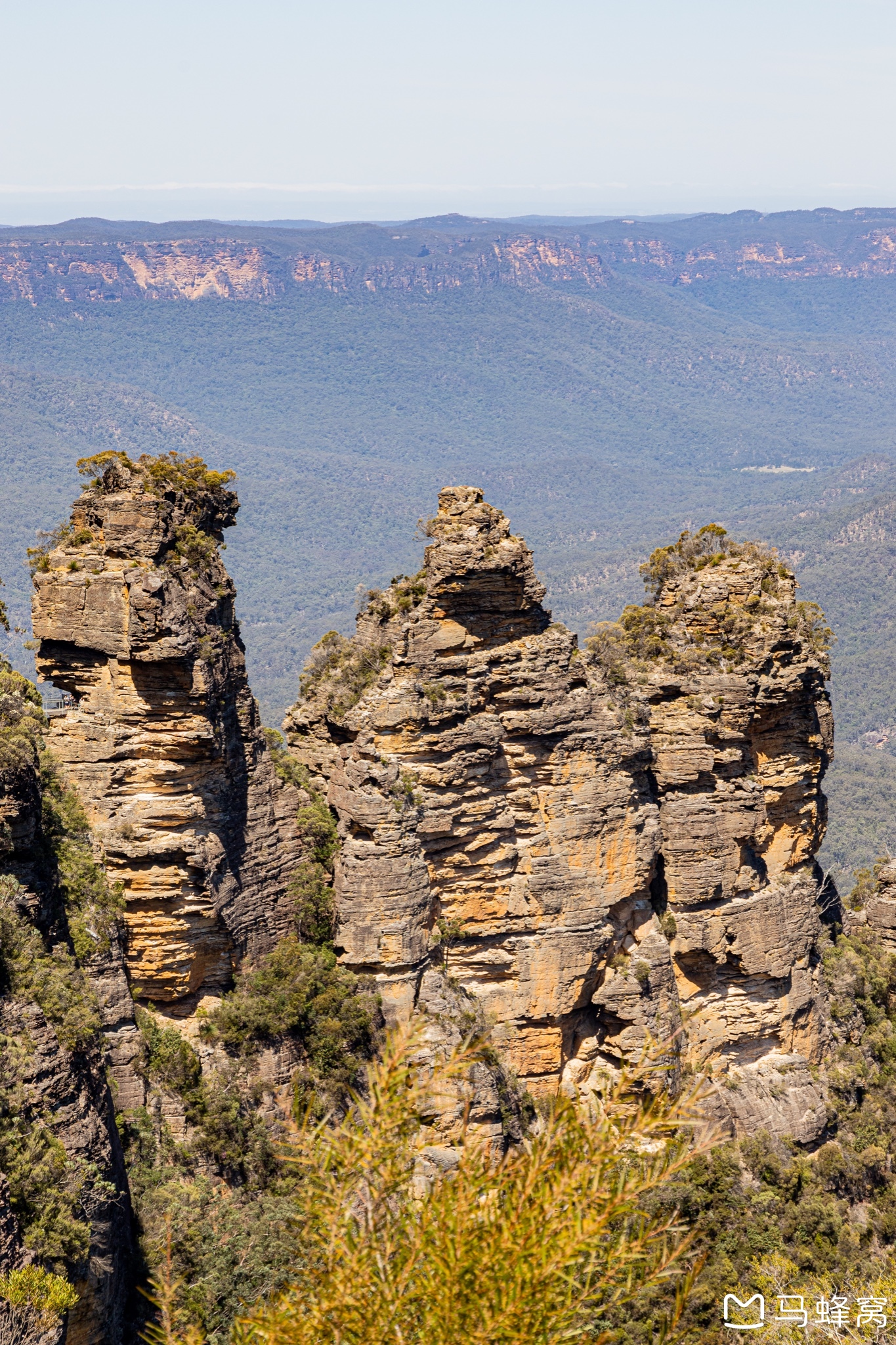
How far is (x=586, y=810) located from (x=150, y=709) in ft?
38.5

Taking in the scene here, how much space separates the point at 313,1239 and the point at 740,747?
2473 cm

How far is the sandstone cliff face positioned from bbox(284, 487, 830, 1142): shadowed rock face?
Result: 361 centimetres

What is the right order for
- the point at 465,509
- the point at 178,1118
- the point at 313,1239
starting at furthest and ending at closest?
the point at 465,509
the point at 178,1118
the point at 313,1239

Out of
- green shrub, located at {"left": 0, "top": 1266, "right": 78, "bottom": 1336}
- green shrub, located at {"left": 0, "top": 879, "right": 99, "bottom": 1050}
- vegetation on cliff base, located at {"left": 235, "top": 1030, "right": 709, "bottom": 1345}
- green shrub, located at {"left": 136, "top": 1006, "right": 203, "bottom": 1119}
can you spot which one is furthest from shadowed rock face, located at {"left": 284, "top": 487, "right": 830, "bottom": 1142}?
vegetation on cliff base, located at {"left": 235, "top": 1030, "right": 709, "bottom": 1345}

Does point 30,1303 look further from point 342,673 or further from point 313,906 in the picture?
point 342,673

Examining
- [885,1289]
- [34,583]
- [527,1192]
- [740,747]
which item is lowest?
[885,1289]

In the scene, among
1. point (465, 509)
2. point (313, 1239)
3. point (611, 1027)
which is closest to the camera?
point (313, 1239)

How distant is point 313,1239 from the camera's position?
14.4 m

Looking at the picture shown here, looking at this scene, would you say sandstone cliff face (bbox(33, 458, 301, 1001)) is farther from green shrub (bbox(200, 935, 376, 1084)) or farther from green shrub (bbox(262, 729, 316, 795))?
green shrub (bbox(262, 729, 316, 795))

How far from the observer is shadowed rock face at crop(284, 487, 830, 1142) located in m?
31.6

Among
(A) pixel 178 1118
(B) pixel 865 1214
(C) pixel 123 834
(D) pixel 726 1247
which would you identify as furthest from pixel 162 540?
(B) pixel 865 1214

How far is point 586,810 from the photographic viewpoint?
3381 centimetres

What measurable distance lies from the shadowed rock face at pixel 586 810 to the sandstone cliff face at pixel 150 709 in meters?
3.61

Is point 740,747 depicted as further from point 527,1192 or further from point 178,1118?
point 527,1192
